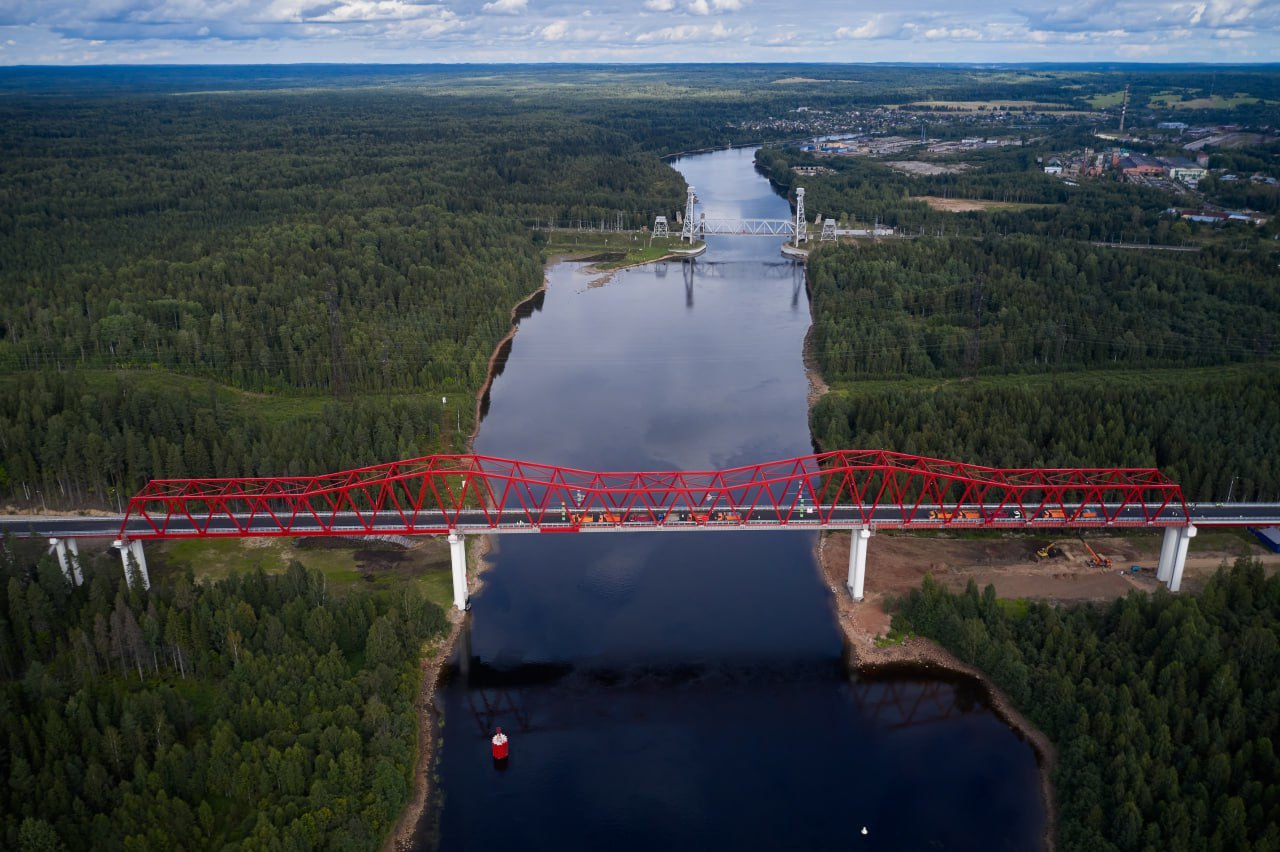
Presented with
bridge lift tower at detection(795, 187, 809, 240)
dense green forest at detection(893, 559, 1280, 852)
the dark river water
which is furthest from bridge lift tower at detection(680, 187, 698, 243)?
dense green forest at detection(893, 559, 1280, 852)

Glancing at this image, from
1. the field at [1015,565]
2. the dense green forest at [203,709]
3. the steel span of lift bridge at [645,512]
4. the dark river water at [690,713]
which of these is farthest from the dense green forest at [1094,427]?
the dense green forest at [203,709]

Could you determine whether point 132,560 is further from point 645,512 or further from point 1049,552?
point 1049,552

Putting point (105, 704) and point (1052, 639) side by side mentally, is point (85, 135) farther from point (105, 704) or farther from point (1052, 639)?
point (1052, 639)

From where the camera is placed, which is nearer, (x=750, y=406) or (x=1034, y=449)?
(x=1034, y=449)

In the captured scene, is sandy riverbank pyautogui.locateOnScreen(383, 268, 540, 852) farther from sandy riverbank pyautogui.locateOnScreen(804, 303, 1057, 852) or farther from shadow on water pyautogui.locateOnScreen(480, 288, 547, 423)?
shadow on water pyautogui.locateOnScreen(480, 288, 547, 423)

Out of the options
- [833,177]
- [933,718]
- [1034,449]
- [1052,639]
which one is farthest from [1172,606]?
[833,177]

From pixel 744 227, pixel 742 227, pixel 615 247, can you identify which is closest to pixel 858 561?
pixel 615 247
